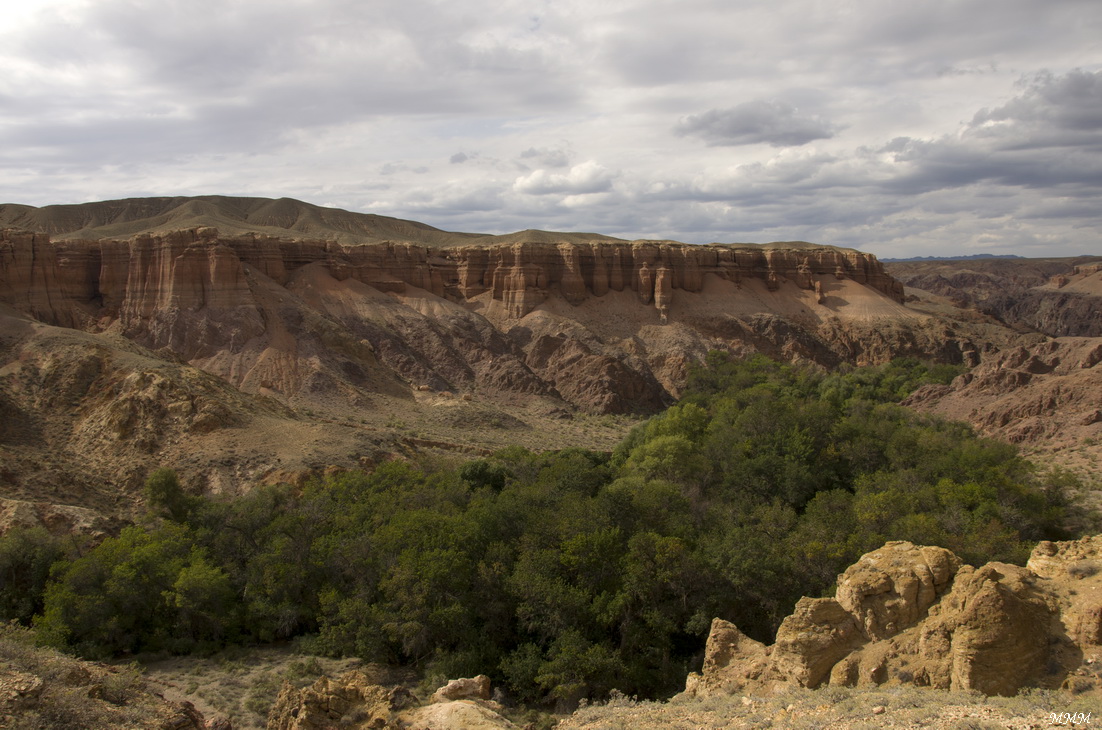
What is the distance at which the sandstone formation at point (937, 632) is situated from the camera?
12516mm

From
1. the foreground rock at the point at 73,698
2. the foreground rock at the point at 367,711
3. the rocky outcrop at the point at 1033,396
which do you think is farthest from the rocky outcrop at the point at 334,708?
the rocky outcrop at the point at 1033,396

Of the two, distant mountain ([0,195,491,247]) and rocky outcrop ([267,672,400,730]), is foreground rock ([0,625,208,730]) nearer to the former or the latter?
rocky outcrop ([267,672,400,730])

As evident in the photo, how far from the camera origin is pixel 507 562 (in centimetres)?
2236

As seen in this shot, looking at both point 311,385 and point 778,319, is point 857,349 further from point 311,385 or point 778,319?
point 311,385

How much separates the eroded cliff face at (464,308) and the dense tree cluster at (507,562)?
84.1 feet

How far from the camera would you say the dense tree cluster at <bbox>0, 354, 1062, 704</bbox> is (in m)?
20.1

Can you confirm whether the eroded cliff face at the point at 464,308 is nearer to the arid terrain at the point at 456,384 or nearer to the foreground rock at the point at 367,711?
the arid terrain at the point at 456,384

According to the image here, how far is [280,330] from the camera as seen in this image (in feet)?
182

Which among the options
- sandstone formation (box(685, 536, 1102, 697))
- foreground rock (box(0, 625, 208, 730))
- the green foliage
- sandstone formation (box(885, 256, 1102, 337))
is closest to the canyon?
the green foliage

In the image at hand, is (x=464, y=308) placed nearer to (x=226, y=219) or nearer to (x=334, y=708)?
(x=226, y=219)

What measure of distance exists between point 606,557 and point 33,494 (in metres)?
20.2

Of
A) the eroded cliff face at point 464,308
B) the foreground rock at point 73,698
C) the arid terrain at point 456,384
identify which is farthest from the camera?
the eroded cliff face at point 464,308

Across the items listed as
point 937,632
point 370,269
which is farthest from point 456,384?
point 937,632

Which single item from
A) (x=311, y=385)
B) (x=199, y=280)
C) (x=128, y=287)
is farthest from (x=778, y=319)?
(x=128, y=287)
